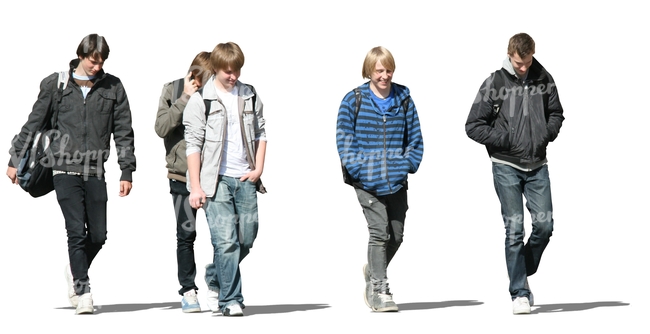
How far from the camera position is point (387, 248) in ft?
49.6

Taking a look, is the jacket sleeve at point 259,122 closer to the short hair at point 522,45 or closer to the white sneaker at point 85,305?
the white sneaker at point 85,305

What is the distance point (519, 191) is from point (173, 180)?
11.8 ft

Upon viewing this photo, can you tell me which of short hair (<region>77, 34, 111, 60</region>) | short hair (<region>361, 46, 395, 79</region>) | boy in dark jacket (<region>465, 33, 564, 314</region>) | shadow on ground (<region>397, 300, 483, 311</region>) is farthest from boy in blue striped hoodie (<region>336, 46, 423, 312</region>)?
short hair (<region>77, 34, 111, 60</region>)

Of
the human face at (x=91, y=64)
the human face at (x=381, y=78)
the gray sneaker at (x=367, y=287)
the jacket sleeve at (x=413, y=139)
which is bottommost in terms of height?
→ the gray sneaker at (x=367, y=287)

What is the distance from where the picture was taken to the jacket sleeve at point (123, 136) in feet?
49.6

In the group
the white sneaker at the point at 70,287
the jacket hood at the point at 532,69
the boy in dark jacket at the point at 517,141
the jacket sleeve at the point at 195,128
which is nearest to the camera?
the jacket sleeve at the point at 195,128

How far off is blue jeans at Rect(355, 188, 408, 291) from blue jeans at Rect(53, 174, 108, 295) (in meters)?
2.70

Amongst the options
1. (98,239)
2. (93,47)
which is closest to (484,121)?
(93,47)

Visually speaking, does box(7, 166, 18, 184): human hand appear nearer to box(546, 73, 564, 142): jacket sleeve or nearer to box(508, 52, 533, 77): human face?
box(508, 52, 533, 77): human face

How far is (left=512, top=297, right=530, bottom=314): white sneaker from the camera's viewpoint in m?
14.7

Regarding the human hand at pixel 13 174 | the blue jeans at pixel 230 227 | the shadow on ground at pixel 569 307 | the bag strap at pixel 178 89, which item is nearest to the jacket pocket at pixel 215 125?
the blue jeans at pixel 230 227

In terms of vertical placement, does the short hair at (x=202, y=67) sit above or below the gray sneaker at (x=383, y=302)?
above

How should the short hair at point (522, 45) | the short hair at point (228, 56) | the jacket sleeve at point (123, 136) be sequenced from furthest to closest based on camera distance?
the jacket sleeve at point (123, 136) < the short hair at point (522, 45) < the short hair at point (228, 56)

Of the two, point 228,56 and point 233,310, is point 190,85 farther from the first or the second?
point 233,310
